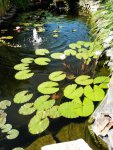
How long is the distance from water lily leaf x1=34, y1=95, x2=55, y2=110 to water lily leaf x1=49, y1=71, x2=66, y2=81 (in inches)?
20.8

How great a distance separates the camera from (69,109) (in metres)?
3.28

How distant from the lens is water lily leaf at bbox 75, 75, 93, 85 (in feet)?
12.6

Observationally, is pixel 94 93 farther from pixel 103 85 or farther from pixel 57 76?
pixel 57 76

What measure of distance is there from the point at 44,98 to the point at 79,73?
993 millimetres

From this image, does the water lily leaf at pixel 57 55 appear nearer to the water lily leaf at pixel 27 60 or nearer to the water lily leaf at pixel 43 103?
the water lily leaf at pixel 27 60

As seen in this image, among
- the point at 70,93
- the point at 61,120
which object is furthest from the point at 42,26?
the point at 61,120

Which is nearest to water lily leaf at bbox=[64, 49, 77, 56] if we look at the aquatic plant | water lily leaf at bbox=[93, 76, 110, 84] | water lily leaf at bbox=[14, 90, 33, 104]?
the aquatic plant

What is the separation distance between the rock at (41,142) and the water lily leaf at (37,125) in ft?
0.34

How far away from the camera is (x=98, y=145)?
2781 mm

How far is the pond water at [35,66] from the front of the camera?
300 centimetres

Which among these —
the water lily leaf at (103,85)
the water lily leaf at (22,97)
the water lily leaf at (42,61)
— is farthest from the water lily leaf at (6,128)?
the water lily leaf at (42,61)

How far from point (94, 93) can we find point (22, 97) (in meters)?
0.99

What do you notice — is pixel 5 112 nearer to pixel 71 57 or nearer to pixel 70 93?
pixel 70 93

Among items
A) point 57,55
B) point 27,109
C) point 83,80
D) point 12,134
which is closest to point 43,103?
point 27,109
